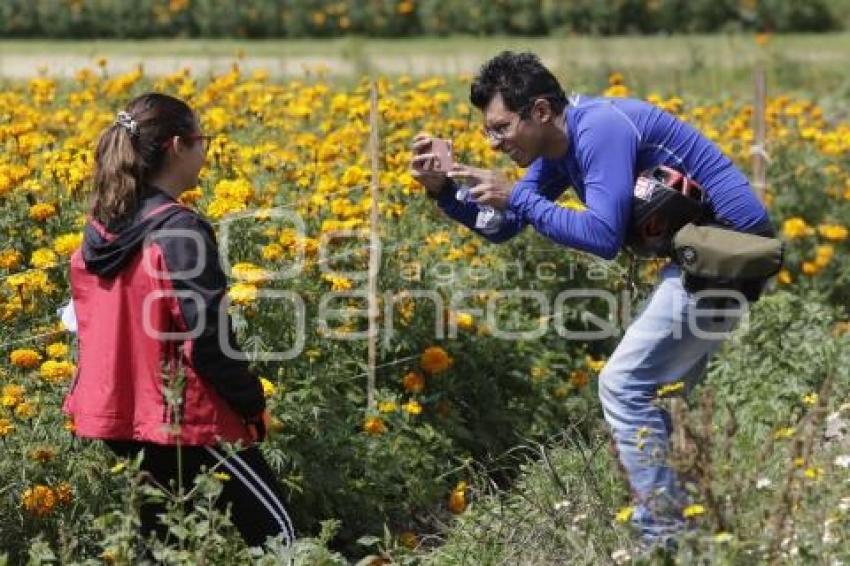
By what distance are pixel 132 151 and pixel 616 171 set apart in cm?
129

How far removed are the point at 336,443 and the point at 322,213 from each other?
1.15m

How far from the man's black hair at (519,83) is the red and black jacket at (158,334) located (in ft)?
3.20

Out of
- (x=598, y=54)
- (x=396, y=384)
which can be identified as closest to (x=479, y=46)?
(x=598, y=54)

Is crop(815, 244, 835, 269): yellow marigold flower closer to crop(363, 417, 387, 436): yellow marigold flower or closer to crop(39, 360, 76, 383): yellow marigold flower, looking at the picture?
crop(363, 417, 387, 436): yellow marigold flower

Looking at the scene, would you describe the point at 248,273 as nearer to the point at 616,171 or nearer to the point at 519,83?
the point at 519,83

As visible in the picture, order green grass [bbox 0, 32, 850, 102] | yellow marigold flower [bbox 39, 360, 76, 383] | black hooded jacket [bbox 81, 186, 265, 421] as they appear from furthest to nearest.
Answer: green grass [bbox 0, 32, 850, 102], yellow marigold flower [bbox 39, 360, 76, 383], black hooded jacket [bbox 81, 186, 265, 421]

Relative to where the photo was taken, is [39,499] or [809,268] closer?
[39,499]

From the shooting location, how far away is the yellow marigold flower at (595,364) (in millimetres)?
6768

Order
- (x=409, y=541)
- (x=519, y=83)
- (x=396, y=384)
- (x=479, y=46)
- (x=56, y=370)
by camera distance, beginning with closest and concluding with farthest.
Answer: (x=519, y=83) < (x=56, y=370) < (x=409, y=541) < (x=396, y=384) < (x=479, y=46)

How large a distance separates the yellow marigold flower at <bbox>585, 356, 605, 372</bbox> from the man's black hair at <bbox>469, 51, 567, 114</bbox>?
2.02 m

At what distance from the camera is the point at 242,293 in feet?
17.9

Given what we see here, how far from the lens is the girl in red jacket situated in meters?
4.33

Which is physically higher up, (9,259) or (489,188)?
(489,188)

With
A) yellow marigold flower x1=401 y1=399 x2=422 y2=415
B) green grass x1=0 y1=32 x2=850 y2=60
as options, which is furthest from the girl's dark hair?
green grass x1=0 y1=32 x2=850 y2=60
